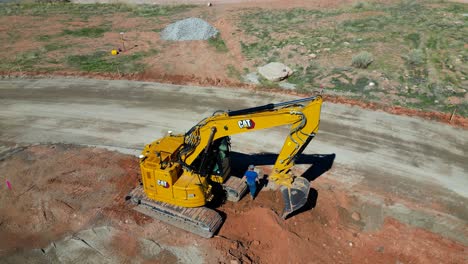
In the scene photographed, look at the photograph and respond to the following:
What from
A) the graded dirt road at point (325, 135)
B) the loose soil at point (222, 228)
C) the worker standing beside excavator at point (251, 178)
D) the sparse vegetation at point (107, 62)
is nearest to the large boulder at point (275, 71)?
the graded dirt road at point (325, 135)

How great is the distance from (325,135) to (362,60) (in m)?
8.41

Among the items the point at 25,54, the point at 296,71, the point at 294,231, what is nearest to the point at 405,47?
the point at 296,71

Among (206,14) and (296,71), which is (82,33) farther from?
(296,71)

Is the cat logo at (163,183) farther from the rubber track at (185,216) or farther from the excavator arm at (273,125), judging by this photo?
the excavator arm at (273,125)

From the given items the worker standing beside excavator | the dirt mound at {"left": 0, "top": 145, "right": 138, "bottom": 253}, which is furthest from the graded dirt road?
the worker standing beside excavator

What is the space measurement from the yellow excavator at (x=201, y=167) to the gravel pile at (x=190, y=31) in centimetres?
1897

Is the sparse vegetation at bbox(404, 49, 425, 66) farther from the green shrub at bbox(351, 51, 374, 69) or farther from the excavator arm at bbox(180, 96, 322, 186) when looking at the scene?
the excavator arm at bbox(180, 96, 322, 186)

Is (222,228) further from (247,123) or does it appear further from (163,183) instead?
(247,123)

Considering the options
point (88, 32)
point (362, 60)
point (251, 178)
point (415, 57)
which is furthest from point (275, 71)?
point (88, 32)

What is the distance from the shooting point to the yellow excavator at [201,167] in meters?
11.2

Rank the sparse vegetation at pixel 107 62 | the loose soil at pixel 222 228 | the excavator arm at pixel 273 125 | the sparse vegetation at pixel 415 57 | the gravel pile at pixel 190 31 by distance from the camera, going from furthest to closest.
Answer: the gravel pile at pixel 190 31 < the sparse vegetation at pixel 107 62 < the sparse vegetation at pixel 415 57 < the loose soil at pixel 222 228 < the excavator arm at pixel 273 125

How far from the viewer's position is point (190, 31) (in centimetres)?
3062

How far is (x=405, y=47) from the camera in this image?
2656 centimetres

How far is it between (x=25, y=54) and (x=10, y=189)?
722 inches
